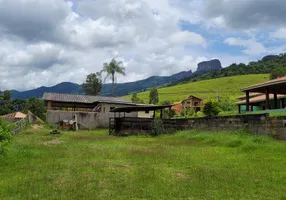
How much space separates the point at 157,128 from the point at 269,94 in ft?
53.1

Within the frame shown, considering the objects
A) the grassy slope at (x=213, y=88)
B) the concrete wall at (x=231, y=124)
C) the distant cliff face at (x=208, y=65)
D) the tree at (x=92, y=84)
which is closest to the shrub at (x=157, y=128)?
the concrete wall at (x=231, y=124)

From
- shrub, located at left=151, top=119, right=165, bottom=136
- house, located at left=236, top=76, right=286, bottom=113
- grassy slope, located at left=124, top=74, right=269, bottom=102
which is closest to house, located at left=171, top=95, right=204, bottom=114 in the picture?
grassy slope, located at left=124, top=74, right=269, bottom=102

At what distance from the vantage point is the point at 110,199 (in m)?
4.68

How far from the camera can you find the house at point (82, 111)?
27.4m

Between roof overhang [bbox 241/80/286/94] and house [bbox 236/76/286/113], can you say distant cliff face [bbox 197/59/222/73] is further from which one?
roof overhang [bbox 241/80/286/94]

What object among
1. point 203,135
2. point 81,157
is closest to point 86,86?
point 203,135

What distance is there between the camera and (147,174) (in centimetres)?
658

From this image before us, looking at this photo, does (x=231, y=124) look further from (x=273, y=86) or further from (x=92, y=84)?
(x=92, y=84)

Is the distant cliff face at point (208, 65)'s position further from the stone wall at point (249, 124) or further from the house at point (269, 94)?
the stone wall at point (249, 124)

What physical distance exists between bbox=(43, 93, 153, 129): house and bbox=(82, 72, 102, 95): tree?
16.1 meters

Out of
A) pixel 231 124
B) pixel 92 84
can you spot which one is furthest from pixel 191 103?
pixel 231 124

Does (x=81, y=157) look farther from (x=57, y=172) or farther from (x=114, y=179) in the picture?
(x=114, y=179)

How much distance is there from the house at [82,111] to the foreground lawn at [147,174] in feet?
58.9

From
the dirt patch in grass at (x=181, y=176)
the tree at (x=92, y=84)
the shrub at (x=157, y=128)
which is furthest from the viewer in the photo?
the tree at (x=92, y=84)
